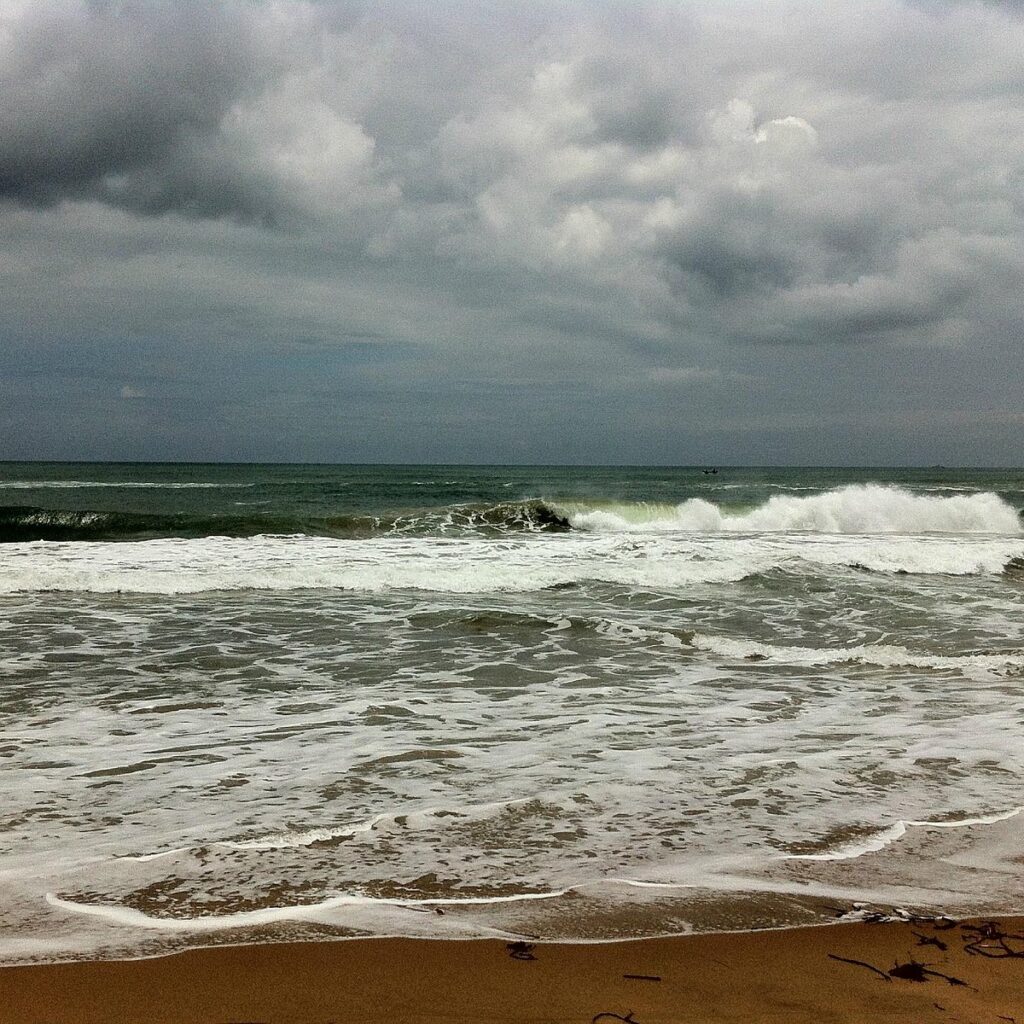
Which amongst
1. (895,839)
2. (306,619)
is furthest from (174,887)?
(306,619)

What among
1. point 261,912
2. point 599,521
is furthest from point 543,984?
point 599,521

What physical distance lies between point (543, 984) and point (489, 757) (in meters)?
2.67

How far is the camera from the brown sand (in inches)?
93.9

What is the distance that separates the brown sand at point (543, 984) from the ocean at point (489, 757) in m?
0.14

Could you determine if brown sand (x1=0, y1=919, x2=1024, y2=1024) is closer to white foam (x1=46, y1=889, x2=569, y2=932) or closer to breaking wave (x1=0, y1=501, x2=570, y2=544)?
white foam (x1=46, y1=889, x2=569, y2=932)

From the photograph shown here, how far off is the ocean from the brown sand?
139mm

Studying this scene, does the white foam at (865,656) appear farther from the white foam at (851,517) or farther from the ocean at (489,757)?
the white foam at (851,517)

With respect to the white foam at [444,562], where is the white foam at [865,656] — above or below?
below

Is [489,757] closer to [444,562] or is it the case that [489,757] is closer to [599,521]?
[444,562]

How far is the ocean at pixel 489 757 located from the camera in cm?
314

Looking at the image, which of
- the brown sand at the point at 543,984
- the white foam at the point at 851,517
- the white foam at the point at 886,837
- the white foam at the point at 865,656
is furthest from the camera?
the white foam at the point at 851,517

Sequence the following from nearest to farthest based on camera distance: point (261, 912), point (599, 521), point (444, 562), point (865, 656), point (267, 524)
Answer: point (261, 912)
point (865, 656)
point (444, 562)
point (267, 524)
point (599, 521)

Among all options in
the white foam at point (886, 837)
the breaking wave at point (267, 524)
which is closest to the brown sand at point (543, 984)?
the white foam at point (886, 837)

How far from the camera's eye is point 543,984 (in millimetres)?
2529
